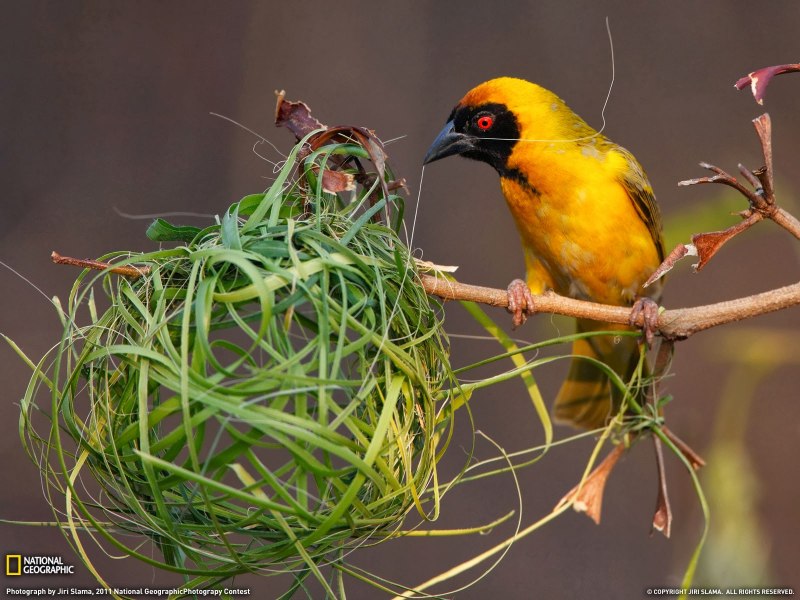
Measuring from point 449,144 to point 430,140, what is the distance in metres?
1.41

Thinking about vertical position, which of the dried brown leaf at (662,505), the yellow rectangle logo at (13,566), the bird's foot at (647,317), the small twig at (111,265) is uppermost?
the small twig at (111,265)

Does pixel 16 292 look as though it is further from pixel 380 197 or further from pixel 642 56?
pixel 642 56

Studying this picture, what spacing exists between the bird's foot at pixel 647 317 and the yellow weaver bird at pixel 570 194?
1.70 ft

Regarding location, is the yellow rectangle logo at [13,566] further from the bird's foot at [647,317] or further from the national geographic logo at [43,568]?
the bird's foot at [647,317]

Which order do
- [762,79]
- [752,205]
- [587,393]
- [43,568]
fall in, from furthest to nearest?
[587,393] → [43,568] → [752,205] → [762,79]

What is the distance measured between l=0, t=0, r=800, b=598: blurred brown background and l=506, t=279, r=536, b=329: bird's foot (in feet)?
4.06

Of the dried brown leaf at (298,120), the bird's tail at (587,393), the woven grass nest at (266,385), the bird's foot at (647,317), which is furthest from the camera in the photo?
the bird's tail at (587,393)

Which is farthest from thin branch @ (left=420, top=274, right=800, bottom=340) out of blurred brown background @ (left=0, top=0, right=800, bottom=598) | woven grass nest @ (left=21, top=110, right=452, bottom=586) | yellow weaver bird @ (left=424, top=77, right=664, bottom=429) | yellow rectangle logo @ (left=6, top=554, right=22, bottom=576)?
blurred brown background @ (left=0, top=0, right=800, bottom=598)

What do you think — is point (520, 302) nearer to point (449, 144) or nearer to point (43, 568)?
point (449, 144)

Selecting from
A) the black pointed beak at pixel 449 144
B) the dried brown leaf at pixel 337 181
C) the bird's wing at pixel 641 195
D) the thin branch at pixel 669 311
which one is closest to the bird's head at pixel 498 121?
the black pointed beak at pixel 449 144

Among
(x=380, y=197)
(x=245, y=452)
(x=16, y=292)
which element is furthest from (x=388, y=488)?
Answer: (x=16, y=292)

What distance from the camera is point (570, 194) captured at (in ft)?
7.75

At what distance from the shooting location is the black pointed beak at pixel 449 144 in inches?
93.1

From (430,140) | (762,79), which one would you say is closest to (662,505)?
(762,79)
